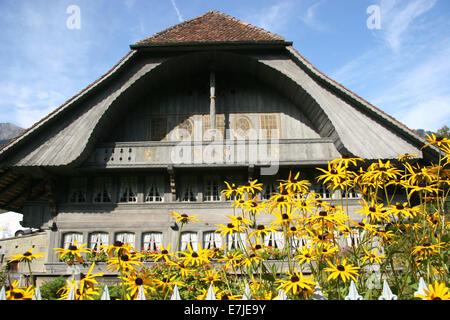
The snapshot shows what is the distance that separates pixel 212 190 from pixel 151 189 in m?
2.70

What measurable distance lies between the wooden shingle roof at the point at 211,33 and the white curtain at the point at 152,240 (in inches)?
320

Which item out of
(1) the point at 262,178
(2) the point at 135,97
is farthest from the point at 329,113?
(2) the point at 135,97

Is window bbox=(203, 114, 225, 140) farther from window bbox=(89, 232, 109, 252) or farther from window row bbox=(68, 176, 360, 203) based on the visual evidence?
window bbox=(89, 232, 109, 252)

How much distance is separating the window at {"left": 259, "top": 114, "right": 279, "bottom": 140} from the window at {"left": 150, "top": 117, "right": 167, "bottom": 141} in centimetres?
461

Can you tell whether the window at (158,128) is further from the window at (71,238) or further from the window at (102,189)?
the window at (71,238)

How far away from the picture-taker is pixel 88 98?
15133mm

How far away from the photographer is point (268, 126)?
55.9 ft

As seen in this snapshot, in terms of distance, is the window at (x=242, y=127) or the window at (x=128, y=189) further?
the window at (x=242, y=127)

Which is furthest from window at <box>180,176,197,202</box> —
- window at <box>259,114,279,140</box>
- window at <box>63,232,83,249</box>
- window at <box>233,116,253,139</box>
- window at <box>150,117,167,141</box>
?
window at <box>63,232,83,249</box>

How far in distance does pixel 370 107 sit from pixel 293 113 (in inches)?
149

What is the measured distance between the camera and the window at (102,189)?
1580 centimetres

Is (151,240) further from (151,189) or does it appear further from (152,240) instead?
(151,189)

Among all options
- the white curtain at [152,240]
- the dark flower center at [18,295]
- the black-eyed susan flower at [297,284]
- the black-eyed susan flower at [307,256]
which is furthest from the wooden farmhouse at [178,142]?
the dark flower center at [18,295]
